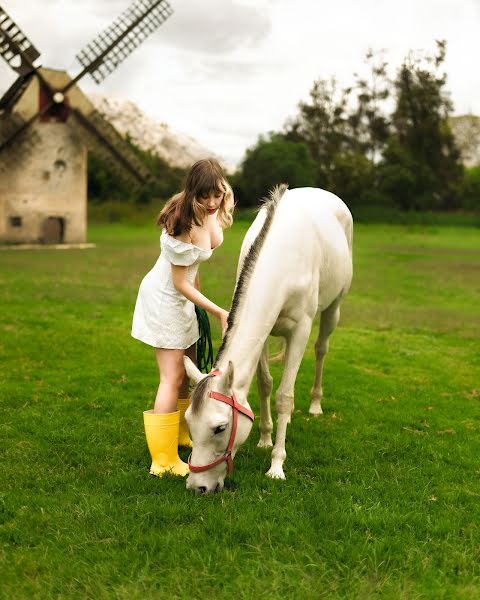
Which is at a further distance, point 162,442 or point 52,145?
point 52,145

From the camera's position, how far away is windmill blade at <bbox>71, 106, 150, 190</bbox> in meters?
26.0

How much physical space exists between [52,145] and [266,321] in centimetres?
2342

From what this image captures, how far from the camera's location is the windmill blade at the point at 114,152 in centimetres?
2598

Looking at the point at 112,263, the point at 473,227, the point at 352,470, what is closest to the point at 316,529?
the point at 352,470

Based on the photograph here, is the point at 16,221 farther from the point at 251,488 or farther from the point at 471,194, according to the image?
the point at 471,194

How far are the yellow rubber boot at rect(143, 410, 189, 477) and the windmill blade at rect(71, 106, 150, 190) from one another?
892 inches

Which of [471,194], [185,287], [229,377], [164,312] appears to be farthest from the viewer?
[471,194]

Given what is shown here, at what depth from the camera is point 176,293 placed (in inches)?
175

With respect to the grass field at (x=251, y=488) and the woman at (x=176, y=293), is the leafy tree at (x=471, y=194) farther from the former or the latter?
the woman at (x=176, y=293)

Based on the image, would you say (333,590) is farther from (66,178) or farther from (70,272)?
(66,178)

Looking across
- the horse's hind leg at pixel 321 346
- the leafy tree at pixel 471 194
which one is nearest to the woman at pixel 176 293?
the horse's hind leg at pixel 321 346

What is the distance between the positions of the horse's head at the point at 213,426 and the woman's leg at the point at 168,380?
0.55 meters

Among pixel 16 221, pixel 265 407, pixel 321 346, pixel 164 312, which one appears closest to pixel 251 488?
pixel 265 407

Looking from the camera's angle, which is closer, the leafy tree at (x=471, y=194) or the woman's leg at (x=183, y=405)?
the woman's leg at (x=183, y=405)
